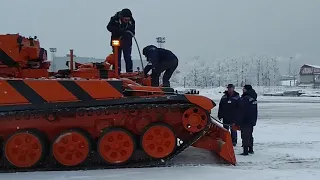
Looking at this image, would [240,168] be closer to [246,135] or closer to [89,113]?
[246,135]

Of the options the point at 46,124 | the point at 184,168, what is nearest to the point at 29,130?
the point at 46,124

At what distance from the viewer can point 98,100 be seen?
796 centimetres

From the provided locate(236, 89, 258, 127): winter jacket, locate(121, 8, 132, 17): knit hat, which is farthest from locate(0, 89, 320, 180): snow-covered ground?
locate(121, 8, 132, 17): knit hat

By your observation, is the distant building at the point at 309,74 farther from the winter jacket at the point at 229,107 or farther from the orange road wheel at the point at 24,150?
the orange road wheel at the point at 24,150

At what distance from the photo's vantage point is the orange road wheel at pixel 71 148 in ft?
26.3

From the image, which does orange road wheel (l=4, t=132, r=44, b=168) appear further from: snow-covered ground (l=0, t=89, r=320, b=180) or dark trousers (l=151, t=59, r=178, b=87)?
dark trousers (l=151, t=59, r=178, b=87)

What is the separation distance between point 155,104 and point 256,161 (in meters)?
2.52

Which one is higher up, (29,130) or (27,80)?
(27,80)

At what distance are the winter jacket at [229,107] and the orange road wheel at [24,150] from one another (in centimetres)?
499

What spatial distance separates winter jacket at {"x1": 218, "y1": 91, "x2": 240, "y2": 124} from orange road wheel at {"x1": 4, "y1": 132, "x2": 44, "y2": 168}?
4992 mm

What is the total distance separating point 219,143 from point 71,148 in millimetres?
2878

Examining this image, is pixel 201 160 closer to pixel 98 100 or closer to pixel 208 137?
pixel 208 137

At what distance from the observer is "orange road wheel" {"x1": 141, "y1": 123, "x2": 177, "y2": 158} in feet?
27.0

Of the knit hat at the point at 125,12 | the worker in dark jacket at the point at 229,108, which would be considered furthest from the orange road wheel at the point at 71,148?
the worker in dark jacket at the point at 229,108
